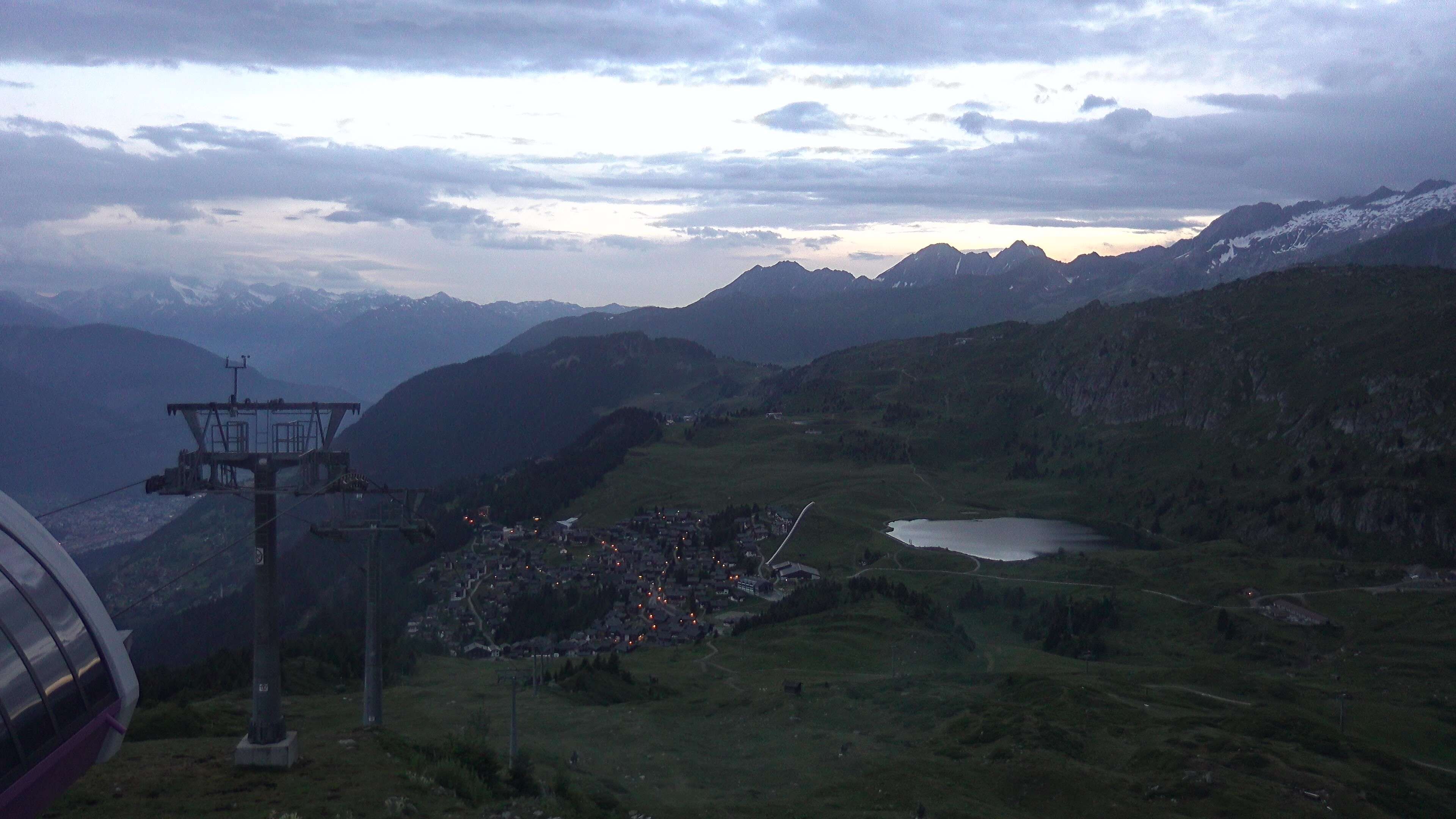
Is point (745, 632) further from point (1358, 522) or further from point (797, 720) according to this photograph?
point (1358, 522)

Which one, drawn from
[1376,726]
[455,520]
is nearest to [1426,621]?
[1376,726]

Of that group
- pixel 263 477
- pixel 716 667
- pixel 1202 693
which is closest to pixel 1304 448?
pixel 1202 693

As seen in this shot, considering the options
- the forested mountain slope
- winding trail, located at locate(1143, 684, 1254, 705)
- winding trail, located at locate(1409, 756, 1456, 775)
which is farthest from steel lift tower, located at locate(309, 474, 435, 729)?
the forested mountain slope

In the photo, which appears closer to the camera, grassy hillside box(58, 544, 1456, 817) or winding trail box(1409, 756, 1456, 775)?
grassy hillside box(58, 544, 1456, 817)

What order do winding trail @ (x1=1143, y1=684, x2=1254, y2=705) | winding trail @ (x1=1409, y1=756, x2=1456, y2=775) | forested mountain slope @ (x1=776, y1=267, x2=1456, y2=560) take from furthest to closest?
forested mountain slope @ (x1=776, y1=267, x2=1456, y2=560), winding trail @ (x1=1143, y1=684, x2=1254, y2=705), winding trail @ (x1=1409, y1=756, x2=1456, y2=775)

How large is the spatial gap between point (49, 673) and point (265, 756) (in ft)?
51.8

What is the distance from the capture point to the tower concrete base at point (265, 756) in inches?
987

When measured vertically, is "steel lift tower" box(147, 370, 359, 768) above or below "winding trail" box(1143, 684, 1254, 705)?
above

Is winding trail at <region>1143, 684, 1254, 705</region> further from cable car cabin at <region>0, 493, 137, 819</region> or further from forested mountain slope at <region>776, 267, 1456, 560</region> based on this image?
forested mountain slope at <region>776, 267, 1456, 560</region>

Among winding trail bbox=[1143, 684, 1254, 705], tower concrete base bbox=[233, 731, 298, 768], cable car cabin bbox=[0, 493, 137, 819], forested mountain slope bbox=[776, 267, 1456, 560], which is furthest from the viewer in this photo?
forested mountain slope bbox=[776, 267, 1456, 560]

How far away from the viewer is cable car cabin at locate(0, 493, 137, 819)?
34.3 feet

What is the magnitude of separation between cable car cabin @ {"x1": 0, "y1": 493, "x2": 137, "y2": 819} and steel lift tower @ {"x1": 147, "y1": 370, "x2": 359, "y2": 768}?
501 inches

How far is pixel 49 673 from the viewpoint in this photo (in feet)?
36.4

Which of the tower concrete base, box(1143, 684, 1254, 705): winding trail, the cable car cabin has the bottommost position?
box(1143, 684, 1254, 705): winding trail
